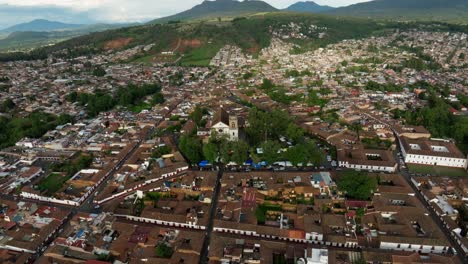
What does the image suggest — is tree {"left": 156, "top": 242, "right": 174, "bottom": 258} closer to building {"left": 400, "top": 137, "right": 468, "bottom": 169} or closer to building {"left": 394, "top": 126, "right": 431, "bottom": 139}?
building {"left": 400, "top": 137, "right": 468, "bottom": 169}

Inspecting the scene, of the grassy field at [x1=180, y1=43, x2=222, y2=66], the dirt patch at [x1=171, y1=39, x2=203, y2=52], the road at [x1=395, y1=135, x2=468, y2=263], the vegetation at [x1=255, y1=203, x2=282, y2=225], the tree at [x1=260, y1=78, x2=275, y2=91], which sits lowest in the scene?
the road at [x1=395, y1=135, x2=468, y2=263]

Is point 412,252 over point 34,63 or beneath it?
beneath

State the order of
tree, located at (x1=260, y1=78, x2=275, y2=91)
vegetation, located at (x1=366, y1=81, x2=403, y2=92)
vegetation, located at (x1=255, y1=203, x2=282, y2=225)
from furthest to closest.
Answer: tree, located at (x1=260, y1=78, x2=275, y2=91)
vegetation, located at (x1=366, y1=81, x2=403, y2=92)
vegetation, located at (x1=255, y1=203, x2=282, y2=225)

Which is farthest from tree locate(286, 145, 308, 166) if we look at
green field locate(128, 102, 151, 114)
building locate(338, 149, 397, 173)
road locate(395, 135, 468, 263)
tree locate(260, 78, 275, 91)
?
tree locate(260, 78, 275, 91)

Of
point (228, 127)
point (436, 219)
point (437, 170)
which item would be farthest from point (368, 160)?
point (228, 127)

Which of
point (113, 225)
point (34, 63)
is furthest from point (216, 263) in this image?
point (34, 63)

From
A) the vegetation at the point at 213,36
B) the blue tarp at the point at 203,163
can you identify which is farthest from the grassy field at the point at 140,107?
the vegetation at the point at 213,36

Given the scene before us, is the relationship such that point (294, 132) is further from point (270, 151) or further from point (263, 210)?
point (263, 210)

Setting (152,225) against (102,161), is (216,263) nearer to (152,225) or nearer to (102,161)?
(152,225)
